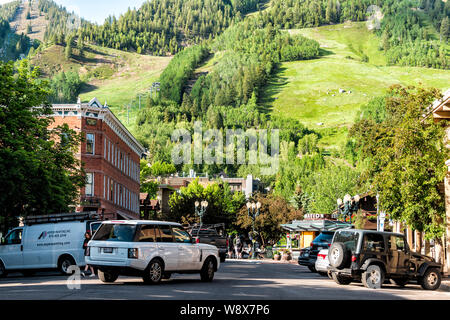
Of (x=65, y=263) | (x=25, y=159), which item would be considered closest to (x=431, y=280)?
(x=65, y=263)

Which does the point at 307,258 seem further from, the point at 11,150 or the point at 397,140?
the point at 11,150

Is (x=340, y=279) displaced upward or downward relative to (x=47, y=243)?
downward

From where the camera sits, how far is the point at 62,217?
950 inches

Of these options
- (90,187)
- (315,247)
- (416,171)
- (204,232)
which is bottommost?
(315,247)

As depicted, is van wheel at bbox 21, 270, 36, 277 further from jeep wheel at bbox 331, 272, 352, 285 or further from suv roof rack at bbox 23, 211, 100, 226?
jeep wheel at bbox 331, 272, 352, 285

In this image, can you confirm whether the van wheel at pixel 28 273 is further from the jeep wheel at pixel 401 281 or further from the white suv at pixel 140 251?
the jeep wheel at pixel 401 281

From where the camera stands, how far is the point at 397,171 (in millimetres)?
25281

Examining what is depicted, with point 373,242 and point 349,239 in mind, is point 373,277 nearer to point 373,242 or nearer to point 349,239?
point 373,242

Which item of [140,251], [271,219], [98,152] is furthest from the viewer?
[271,219]

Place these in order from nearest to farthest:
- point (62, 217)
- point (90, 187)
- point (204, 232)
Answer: point (62, 217)
point (204, 232)
point (90, 187)

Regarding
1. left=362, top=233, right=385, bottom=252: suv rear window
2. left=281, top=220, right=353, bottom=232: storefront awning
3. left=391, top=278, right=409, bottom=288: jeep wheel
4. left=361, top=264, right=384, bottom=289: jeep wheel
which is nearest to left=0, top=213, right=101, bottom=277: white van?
left=362, top=233, right=385, bottom=252: suv rear window

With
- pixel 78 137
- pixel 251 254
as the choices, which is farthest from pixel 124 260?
pixel 251 254

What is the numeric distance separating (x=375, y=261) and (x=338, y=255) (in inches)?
44.3

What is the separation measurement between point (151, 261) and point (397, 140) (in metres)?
13.2
